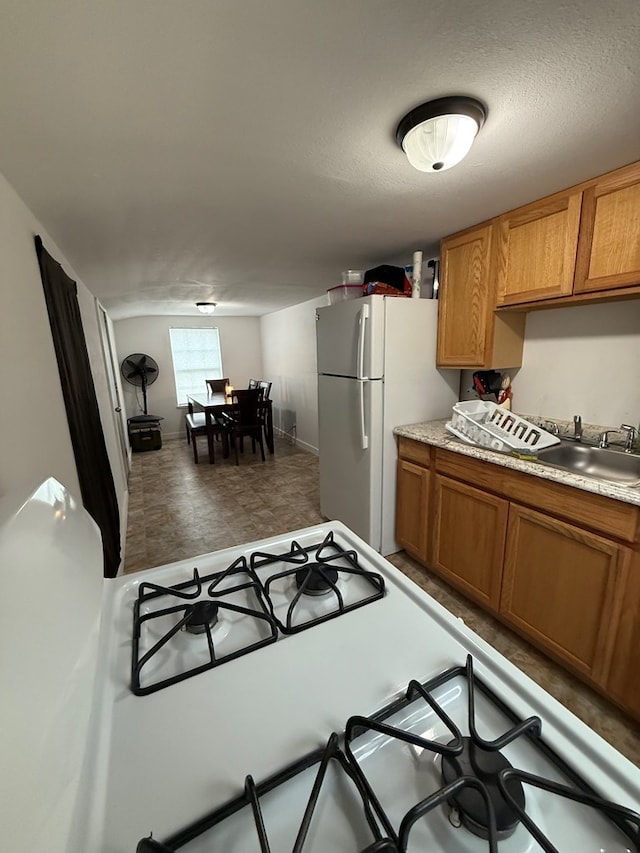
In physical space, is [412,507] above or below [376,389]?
below

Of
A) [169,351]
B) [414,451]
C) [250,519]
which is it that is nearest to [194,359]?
[169,351]

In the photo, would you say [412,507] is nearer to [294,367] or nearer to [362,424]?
[362,424]

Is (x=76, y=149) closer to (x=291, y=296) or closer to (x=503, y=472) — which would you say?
(x=503, y=472)

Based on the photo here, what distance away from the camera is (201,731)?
0.54 metres

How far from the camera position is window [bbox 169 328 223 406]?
20.3ft

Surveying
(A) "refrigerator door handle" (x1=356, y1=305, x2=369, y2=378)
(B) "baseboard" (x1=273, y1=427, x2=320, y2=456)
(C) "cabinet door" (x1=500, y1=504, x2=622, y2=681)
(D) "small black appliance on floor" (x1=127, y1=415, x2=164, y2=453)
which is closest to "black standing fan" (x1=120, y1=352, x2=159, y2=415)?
(D) "small black appliance on floor" (x1=127, y1=415, x2=164, y2=453)

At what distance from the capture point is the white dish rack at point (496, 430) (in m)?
1.77

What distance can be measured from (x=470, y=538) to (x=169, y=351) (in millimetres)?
5764

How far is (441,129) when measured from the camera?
3.32 ft

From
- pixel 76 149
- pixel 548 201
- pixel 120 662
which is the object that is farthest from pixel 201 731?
pixel 548 201

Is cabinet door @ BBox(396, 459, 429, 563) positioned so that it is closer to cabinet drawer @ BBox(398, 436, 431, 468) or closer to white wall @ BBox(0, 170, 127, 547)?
cabinet drawer @ BBox(398, 436, 431, 468)

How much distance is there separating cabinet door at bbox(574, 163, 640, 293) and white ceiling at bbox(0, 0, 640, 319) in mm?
82

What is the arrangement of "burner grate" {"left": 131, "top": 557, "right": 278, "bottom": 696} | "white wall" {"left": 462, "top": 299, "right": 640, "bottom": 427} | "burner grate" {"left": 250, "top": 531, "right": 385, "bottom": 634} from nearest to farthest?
"burner grate" {"left": 131, "top": 557, "right": 278, "bottom": 696} → "burner grate" {"left": 250, "top": 531, "right": 385, "bottom": 634} → "white wall" {"left": 462, "top": 299, "right": 640, "bottom": 427}

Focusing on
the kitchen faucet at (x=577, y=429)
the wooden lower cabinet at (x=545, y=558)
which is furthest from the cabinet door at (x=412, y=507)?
the kitchen faucet at (x=577, y=429)
